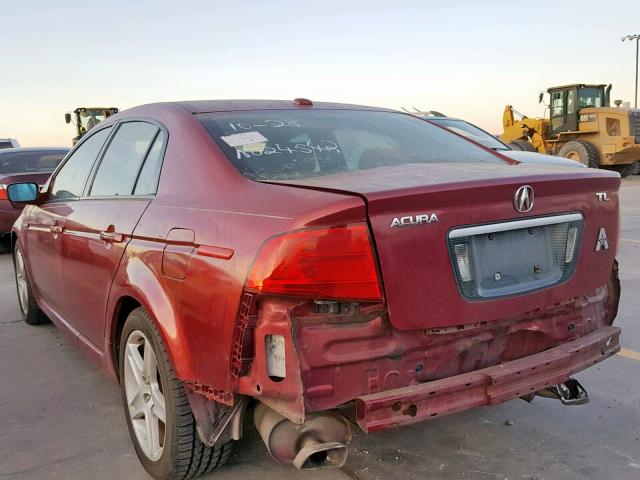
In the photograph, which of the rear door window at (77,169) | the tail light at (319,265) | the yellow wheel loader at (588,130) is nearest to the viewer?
the tail light at (319,265)

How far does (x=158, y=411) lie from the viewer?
9.14 feet

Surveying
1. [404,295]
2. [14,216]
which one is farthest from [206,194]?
[14,216]

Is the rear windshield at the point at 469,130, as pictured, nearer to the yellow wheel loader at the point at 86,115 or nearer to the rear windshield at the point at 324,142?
the rear windshield at the point at 324,142

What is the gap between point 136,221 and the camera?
2926mm

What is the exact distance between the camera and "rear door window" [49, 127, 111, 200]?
3.91 m

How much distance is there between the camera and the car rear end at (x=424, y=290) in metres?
2.12

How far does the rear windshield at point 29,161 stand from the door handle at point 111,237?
741 cm

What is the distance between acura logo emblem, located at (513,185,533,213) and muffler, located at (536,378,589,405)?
88 centimetres

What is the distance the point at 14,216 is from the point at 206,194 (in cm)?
760

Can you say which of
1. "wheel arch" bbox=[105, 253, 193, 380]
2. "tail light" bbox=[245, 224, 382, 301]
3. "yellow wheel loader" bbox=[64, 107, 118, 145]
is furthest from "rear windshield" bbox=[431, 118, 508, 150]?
"yellow wheel loader" bbox=[64, 107, 118, 145]

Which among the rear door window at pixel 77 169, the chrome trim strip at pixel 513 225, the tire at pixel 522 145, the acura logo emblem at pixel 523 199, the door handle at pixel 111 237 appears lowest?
the tire at pixel 522 145

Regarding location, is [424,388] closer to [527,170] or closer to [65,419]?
[527,170]

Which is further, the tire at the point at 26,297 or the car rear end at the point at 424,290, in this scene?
the tire at the point at 26,297

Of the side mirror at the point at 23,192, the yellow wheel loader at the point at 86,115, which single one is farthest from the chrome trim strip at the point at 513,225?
the yellow wheel loader at the point at 86,115
